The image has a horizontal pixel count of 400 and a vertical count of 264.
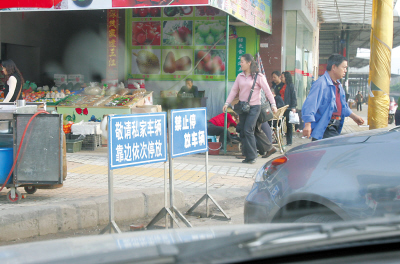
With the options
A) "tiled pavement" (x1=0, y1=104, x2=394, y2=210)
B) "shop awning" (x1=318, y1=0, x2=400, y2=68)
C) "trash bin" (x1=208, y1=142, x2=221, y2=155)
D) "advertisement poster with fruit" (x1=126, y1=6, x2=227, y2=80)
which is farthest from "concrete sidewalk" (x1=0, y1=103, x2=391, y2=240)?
"shop awning" (x1=318, y1=0, x2=400, y2=68)

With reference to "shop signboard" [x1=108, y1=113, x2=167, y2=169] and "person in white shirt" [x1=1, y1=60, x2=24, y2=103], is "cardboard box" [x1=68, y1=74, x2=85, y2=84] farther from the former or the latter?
"shop signboard" [x1=108, y1=113, x2=167, y2=169]

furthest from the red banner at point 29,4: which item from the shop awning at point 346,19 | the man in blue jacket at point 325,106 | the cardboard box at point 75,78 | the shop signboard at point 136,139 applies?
the shop awning at point 346,19

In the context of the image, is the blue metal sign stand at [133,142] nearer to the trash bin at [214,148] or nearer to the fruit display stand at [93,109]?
the trash bin at [214,148]

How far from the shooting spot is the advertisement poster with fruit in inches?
533

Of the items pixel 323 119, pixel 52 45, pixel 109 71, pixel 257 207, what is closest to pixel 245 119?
pixel 323 119

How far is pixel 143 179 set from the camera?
7078mm

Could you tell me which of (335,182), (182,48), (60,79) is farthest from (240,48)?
(335,182)

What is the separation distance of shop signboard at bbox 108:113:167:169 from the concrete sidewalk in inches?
36.4

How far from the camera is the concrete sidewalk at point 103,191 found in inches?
183

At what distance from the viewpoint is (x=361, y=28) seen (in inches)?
1110

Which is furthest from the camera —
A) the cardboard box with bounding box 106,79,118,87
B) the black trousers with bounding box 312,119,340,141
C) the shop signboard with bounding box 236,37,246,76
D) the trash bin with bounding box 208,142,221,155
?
the shop signboard with bounding box 236,37,246,76

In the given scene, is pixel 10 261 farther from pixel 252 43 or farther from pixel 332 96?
pixel 252 43

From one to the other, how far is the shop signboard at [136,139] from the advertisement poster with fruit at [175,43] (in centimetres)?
908

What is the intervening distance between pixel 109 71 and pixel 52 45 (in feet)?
20.3
